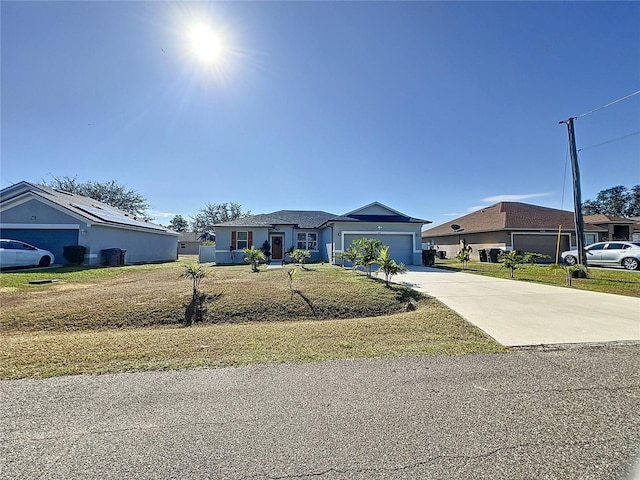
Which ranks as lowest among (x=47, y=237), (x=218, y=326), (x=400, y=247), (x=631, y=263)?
(x=218, y=326)

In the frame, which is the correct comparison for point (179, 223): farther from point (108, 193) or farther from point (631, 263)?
point (631, 263)

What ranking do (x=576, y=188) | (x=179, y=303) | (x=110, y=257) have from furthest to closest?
(x=110, y=257)
(x=576, y=188)
(x=179, y=303)

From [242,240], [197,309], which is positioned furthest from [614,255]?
[242,240]

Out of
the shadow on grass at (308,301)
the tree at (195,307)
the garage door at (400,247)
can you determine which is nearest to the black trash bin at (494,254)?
the garage door at (400,247)

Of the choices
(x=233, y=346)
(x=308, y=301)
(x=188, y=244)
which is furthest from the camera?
(x=188, y=244)

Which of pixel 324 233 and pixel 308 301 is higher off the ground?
pixel 324 233

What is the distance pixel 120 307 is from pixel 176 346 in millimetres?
3558

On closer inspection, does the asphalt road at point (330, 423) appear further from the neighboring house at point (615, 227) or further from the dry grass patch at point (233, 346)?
the neighboring house at point (615, 227)

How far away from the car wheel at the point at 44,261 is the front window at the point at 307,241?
14.4m

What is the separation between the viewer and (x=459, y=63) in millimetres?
9953

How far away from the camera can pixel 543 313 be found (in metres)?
6.50

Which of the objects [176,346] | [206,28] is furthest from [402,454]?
[206,28]

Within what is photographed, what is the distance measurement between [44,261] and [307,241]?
604 inches

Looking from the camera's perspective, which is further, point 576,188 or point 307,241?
A: point 307,241
